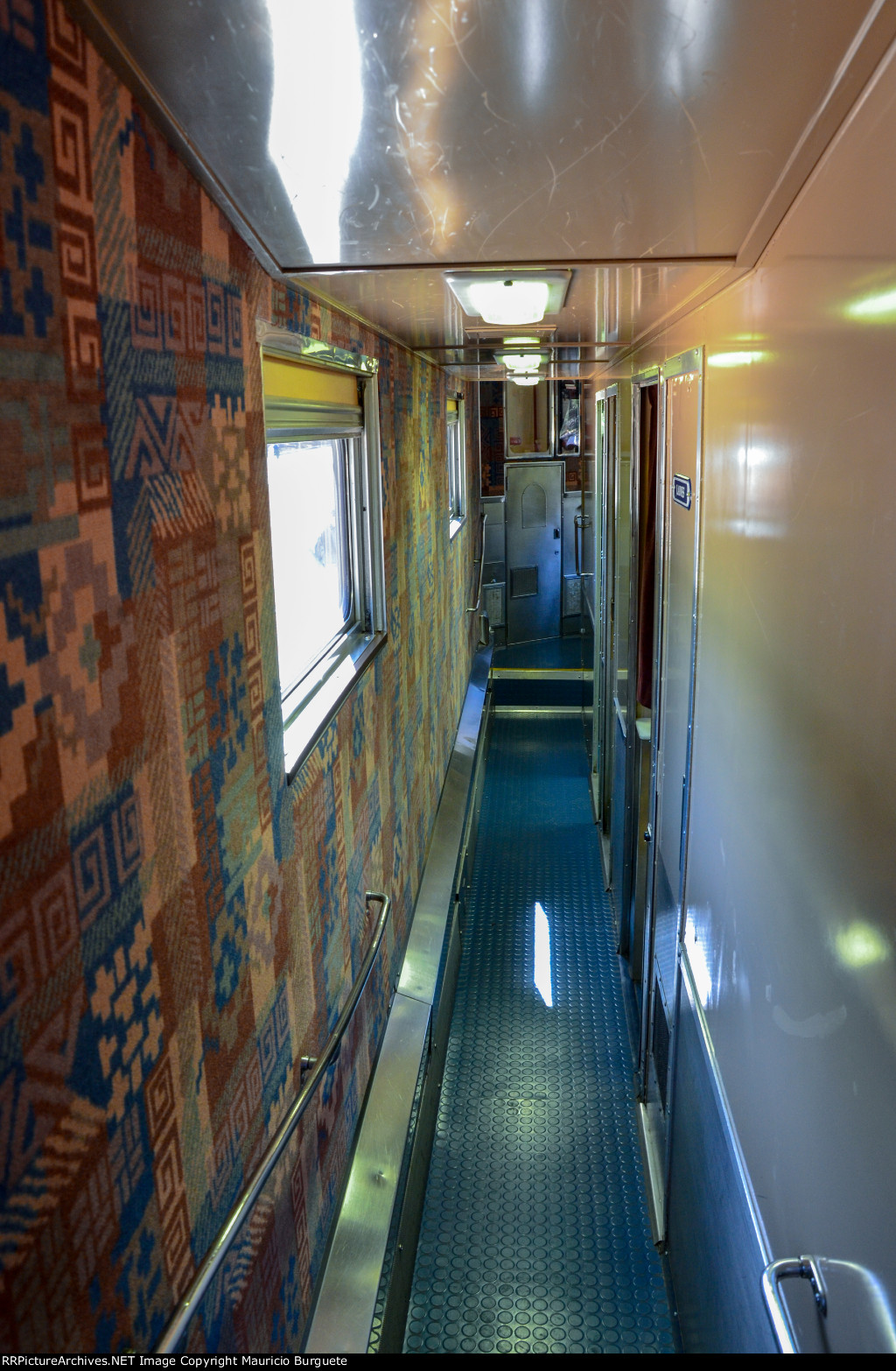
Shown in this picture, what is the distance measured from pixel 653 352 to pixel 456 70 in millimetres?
2366

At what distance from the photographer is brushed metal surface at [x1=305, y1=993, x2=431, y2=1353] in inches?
76.9

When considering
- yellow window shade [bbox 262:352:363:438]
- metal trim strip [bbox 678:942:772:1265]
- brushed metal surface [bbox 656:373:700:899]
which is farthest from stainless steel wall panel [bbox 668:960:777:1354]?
yellow window shade [bbox 262:352:363:438]

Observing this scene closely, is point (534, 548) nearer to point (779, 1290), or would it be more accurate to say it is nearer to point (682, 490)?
point (682, 490)

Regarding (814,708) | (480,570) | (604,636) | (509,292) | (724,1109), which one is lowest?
(724,1109)

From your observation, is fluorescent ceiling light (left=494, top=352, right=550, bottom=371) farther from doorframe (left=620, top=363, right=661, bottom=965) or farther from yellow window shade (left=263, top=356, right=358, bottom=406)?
yellow window shade (left=263, top=356, right=358, bottom=406)

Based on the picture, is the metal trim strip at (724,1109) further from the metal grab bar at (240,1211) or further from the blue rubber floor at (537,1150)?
the blue rubber floor at (537,1150)

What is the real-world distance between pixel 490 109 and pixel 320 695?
1438 millimetres

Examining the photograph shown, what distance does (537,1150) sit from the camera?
327cm

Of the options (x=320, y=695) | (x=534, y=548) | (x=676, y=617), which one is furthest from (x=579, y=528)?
(x=320, y=695)

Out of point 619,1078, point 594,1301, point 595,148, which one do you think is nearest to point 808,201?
point 595,148

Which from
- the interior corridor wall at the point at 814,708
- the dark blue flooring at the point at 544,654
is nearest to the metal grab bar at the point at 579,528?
the dark blue flooring at the point at 544,654

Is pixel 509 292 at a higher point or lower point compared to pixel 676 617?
higher

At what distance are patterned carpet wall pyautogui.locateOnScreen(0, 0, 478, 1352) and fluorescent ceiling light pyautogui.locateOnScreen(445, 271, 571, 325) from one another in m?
0.34

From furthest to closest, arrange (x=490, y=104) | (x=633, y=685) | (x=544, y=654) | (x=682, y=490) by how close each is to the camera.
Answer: (x=544, y=654), (x=633, y=685), (x=682, y=490), (x=490, y=104)
